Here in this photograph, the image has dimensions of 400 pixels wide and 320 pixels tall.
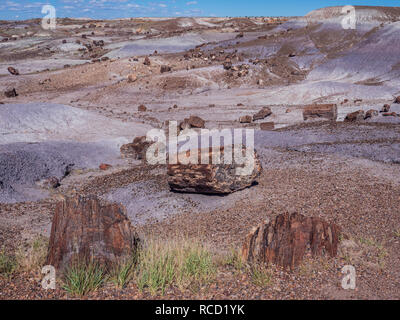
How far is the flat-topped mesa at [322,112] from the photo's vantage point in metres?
15.8

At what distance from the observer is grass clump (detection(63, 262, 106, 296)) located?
13.5ft

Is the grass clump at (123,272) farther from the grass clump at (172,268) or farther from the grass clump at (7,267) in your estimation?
the grass clump at (7,267)

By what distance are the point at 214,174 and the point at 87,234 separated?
145 inches

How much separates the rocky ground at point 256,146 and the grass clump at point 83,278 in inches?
4.8

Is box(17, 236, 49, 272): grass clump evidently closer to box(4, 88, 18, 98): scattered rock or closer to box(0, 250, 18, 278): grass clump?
box(0, 250, 18, 278): grass clump

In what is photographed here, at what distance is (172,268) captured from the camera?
4410 mm

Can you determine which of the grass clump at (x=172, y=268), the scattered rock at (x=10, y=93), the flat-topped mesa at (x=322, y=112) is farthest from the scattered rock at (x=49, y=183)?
the scattered rock at (x=10, y=93)

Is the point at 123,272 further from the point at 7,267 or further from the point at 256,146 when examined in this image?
the point at 256,146

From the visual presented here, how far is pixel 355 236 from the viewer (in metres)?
5.87

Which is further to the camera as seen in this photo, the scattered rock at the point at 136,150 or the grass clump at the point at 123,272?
the scattered rock at the point at 136,150

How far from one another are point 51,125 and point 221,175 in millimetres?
10243

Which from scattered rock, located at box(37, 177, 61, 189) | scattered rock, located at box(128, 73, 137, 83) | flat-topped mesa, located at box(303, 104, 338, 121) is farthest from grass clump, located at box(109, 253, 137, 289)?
scattered rock, located at box(128, 73, 137, 83)

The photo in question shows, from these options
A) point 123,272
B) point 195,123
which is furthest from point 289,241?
point 195,123
